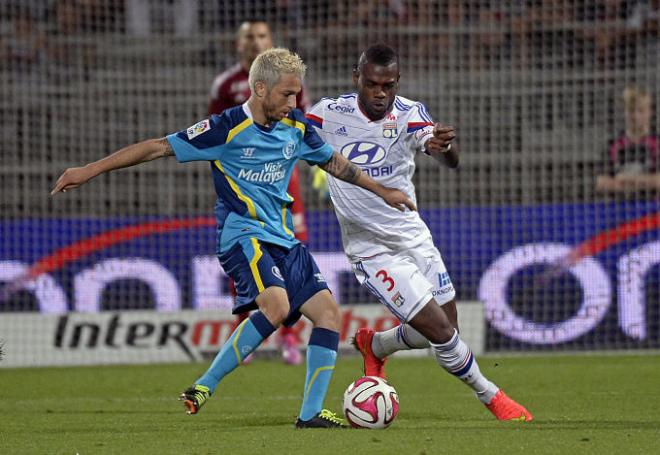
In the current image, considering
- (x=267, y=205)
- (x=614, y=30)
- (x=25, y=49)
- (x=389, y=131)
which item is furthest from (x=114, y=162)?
(x=25, y=49)

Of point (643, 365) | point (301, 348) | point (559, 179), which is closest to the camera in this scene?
point (643, 365)

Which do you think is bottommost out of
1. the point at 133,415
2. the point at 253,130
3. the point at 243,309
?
the point at 133,415

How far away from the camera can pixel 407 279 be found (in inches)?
248

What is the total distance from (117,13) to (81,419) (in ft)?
28.5

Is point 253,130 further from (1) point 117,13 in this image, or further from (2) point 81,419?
(1) point 117,13

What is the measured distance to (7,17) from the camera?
1479 cm

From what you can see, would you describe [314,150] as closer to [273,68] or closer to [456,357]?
[273,68]

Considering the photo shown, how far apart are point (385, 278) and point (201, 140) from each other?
1.24m

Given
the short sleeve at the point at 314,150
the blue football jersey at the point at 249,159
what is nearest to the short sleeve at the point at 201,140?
the blue football jersey at the point at 249,159

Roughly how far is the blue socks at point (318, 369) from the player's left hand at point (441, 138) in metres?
1.06

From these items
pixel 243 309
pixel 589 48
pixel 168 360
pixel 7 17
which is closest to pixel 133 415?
pixel 243 309

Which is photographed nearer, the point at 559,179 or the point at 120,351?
the point at 120,351

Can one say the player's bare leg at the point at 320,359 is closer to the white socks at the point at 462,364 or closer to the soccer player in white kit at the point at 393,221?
the soccer player in white kit at the point at 393,221

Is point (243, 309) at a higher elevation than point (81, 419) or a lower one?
higher
